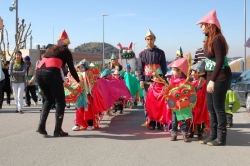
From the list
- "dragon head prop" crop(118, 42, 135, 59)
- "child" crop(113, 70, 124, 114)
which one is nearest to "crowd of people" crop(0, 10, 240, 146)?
"child" crop(113, 70, 124, 114)

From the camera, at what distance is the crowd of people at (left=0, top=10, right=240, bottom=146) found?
5336mm

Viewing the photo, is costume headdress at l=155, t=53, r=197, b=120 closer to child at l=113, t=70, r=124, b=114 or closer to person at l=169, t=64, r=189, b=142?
person at l=169, t=64, r=189, b=142

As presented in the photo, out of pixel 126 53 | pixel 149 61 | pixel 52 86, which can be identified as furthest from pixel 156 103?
pixel 126 53

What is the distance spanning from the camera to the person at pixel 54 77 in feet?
19.7

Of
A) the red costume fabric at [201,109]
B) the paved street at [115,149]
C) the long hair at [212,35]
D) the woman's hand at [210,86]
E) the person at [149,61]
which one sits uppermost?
the long hair at [212,35]

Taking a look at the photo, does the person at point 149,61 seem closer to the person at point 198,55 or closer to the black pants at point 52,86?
the person at point 198,55

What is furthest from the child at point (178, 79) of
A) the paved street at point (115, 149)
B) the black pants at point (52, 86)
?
the black pants at point (52, 86)

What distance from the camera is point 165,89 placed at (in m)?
5.86

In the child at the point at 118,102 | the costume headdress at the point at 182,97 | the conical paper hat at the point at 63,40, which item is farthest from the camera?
the child at the point at 118,102

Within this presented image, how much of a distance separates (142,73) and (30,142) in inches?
108

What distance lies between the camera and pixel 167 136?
20.6 ft

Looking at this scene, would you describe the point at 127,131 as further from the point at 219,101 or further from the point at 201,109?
the point at 219,101

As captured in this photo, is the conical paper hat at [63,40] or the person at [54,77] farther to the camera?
the conical paper hat at [63,40]

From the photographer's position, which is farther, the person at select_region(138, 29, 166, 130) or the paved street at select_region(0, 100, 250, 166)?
the person at select_region(138, 29, 166, 130)
